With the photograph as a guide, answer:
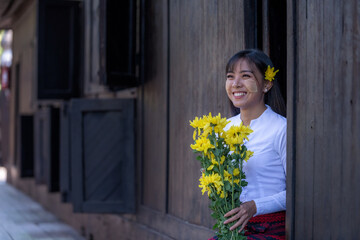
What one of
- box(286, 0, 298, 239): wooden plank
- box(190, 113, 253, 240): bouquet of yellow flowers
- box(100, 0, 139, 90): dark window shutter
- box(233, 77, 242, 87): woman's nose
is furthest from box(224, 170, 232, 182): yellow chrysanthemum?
box(100, 0, 139, 90): dark window shutter

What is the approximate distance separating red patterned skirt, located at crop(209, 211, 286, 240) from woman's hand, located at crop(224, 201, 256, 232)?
0.34 feet

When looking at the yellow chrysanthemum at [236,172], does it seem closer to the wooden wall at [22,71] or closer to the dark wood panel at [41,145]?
the dark wood panel at [41,145]

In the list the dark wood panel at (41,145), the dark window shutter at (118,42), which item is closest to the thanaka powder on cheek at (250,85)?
the dark window shutter at (118,42)

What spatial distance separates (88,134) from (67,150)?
120 centimetres

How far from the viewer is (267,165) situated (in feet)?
9.41

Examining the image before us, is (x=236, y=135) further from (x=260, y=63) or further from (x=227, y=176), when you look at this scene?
(x=260, y=63)

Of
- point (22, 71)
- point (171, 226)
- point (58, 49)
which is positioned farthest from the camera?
point (22, 71)

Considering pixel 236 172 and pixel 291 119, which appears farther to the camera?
pixel 291 119

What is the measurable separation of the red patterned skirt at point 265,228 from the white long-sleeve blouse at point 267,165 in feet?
0.17

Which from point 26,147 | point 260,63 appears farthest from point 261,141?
point 26,147

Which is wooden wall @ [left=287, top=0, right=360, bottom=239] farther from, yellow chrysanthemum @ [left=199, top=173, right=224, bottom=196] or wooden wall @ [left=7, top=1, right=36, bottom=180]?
wooden wall @ [left=7, top=1, right=36, bottom=180]

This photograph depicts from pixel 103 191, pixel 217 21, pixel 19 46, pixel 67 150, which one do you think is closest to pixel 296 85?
pixel 217 21

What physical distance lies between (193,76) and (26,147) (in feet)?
25.9

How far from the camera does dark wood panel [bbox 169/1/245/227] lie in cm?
430
